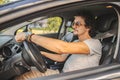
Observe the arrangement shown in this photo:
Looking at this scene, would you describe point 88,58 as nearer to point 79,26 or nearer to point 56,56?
point 79,26

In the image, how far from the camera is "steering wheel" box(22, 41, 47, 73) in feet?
9.78

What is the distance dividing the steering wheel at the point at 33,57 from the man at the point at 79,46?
0.11 m

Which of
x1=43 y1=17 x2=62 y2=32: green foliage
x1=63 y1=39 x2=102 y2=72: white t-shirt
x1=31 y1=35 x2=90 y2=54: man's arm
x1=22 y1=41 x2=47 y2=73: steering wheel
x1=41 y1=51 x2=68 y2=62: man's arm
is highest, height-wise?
x1=31 y1=35 x2=90 y2=54: man's arm

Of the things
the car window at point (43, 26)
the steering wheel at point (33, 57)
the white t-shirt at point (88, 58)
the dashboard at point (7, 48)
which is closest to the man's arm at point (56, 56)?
the dashboard at point (7, 48)

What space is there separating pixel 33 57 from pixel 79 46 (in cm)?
41

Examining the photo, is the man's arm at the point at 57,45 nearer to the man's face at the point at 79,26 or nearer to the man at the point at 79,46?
the man at the point at 79,46

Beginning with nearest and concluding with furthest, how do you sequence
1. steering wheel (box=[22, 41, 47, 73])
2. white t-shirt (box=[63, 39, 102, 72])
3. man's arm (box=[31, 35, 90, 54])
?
man's arm (box=[31, 35, 90, 54]) < steering wheel (box=[22, 41, 47, 73]) < white t-shirt (box=[63, 39, 102, 72])

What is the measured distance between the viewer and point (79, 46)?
3.06m

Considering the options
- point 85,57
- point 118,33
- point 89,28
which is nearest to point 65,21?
point 89,28

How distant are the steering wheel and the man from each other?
106 mm

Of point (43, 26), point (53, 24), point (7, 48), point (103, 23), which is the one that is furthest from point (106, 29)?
point (53, 24)

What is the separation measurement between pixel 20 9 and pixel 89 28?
1372mm

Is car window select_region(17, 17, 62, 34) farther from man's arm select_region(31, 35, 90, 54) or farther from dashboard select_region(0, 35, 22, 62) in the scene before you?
man's arm select_region(31, 35, 90, 54)

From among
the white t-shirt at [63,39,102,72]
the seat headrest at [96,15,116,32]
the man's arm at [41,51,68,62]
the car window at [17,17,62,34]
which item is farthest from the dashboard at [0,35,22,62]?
the seat headrest at [96,15,116,32]
